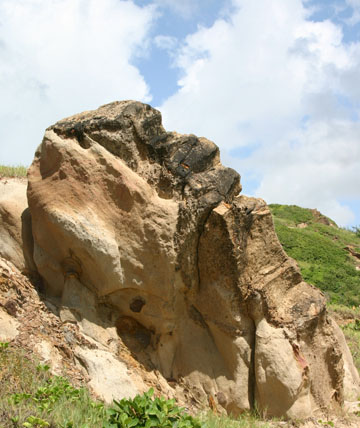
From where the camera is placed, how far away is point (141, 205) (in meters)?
5.65

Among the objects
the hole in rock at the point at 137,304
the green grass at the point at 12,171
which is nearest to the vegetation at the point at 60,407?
the hole in rock at the point at 137,304

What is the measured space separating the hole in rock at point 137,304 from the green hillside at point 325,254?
9309 millimetres

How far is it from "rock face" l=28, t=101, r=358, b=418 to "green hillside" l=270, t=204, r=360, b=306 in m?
8.66

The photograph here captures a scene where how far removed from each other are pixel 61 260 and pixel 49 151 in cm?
130

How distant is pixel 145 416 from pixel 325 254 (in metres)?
13.8

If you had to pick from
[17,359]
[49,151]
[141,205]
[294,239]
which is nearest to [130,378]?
[17,359]

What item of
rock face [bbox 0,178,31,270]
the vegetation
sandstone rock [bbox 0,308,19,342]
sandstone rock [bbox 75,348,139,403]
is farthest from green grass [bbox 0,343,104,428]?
rock face [bbox 0,178,31,270]

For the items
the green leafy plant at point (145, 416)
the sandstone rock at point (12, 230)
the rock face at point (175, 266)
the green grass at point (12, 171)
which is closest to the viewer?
the green leafy plant at point (145, 416)

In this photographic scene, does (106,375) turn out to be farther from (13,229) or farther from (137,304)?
(13,229)

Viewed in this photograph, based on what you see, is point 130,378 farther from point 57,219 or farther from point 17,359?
point 57,219

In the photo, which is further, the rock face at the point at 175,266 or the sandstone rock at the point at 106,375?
the rock face at the point at 175,266

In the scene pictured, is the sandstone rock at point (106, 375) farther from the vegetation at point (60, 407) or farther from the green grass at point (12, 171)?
Answer: the green grass at point (12, 171)

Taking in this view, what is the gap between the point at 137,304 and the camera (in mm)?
5871

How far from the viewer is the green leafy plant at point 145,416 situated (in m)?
3.74
